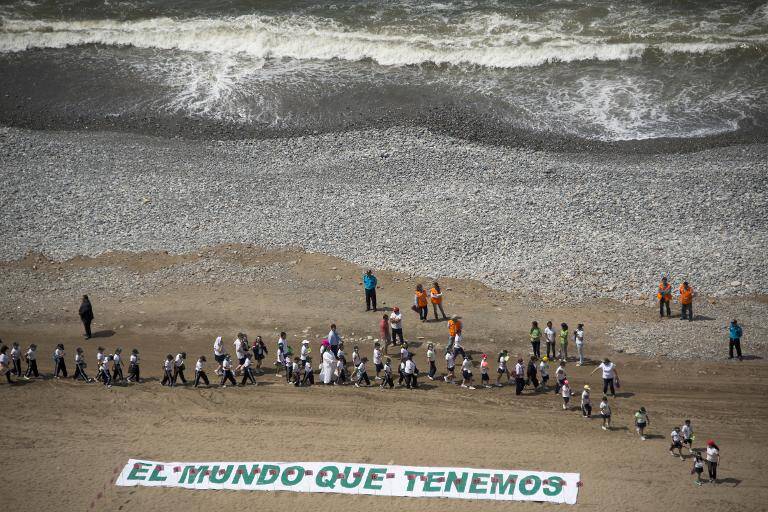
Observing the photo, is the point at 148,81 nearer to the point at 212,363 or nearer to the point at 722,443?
the point at 212,363

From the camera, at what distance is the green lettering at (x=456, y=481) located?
26.7 m

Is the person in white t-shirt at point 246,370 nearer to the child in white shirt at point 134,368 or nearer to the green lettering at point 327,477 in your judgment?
the child in white shirt at point 134,368

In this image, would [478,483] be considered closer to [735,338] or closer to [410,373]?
[410,373]

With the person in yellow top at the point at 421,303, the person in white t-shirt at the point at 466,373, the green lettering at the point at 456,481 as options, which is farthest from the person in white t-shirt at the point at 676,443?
the person in yellow top at the point at 421,303

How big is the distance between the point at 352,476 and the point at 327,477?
73 centimetres

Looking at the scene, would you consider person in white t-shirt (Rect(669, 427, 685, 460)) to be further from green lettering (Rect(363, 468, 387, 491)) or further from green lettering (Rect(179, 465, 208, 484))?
green lettering (Rect(179, 465, 208, 484))

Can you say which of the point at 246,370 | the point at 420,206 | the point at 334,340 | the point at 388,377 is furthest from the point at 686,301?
the point at 246,370

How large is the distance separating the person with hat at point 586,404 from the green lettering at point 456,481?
14.4 ft

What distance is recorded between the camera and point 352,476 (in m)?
27.4

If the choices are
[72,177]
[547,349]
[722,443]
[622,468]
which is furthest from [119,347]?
[722,443]

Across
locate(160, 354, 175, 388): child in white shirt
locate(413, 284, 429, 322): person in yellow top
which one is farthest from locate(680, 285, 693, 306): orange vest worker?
locate(160, 354, 175, 388): child in white shirt

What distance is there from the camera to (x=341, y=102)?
49500mm

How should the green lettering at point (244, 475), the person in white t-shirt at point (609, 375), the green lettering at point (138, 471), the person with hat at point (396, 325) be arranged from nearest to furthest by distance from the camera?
the green lettering at point (244, 475) < the green lettering at point (138, 471) < the person in white t-shirt at point (609, 375) < the person with hat at point (396, 325)

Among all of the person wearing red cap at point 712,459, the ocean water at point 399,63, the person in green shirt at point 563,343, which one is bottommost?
the person wearing red cap at point 712,459
